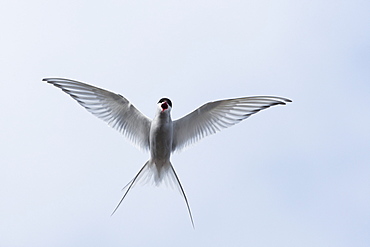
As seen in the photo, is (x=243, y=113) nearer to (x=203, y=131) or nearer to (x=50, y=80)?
(x=203, y=131)

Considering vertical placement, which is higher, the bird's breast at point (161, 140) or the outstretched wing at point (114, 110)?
the outstretched wing at point (114, 110)

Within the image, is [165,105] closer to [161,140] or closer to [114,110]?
[161,140]

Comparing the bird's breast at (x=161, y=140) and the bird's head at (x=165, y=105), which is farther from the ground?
the bird's head at (x=165, y=105)

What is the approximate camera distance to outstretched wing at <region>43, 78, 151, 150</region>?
5.40 m

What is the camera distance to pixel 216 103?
18.1 feet

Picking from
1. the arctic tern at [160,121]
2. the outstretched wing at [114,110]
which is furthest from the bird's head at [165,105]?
the outstretched wing at [114,110]

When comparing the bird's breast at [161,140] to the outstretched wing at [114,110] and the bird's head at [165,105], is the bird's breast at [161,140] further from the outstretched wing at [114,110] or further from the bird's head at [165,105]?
the outstretched wing at [114,110]

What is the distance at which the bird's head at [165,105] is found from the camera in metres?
5.39

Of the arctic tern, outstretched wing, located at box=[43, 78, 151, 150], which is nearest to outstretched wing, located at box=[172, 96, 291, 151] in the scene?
the arctic tern

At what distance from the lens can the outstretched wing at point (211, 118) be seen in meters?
5.35

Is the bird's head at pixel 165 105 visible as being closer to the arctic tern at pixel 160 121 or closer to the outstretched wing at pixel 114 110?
the arctic tern at pixel 160 121

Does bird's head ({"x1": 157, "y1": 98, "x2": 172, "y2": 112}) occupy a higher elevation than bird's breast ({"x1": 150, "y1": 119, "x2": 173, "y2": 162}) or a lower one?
higher

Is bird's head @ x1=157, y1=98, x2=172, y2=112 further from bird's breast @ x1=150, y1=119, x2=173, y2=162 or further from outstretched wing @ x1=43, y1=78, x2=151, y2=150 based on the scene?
outstretched wing @ x1=43, y1=78, x2=151, y2=150

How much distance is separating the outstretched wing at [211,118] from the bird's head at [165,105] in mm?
219
